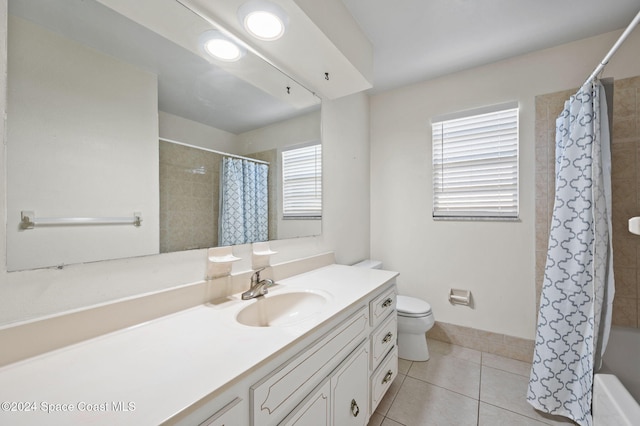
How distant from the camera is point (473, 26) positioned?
5.51ft

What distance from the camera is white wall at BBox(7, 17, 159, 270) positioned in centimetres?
71

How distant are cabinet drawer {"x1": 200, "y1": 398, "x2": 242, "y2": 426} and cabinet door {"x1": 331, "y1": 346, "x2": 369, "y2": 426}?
0.47 metres

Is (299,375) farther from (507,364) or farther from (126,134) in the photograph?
(507,364)

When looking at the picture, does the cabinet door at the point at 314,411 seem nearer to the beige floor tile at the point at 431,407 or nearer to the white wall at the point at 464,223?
the beige floor tile at the point at 431,407

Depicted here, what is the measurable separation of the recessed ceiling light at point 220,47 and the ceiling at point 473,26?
0.73m

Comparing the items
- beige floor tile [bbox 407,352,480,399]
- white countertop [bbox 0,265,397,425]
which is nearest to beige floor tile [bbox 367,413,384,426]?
beige floor tile [bbox 407,352,480,399]

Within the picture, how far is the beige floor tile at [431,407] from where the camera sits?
4.84 ft

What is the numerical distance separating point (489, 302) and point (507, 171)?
3.58ft

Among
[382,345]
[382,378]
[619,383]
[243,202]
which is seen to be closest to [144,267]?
[243,202]

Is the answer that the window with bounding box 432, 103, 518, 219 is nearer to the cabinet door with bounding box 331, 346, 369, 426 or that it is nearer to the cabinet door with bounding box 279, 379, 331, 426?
the cabinet door with bounding box 331, 346, 369, 426

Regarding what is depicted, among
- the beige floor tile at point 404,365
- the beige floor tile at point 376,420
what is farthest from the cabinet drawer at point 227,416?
the beige floor tile at point 404,365

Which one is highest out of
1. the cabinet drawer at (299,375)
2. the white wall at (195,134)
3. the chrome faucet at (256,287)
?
the white wall at (195,134)

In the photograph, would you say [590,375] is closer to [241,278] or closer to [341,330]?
[341,330]

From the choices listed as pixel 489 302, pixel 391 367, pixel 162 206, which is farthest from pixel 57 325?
pixel 489 302
